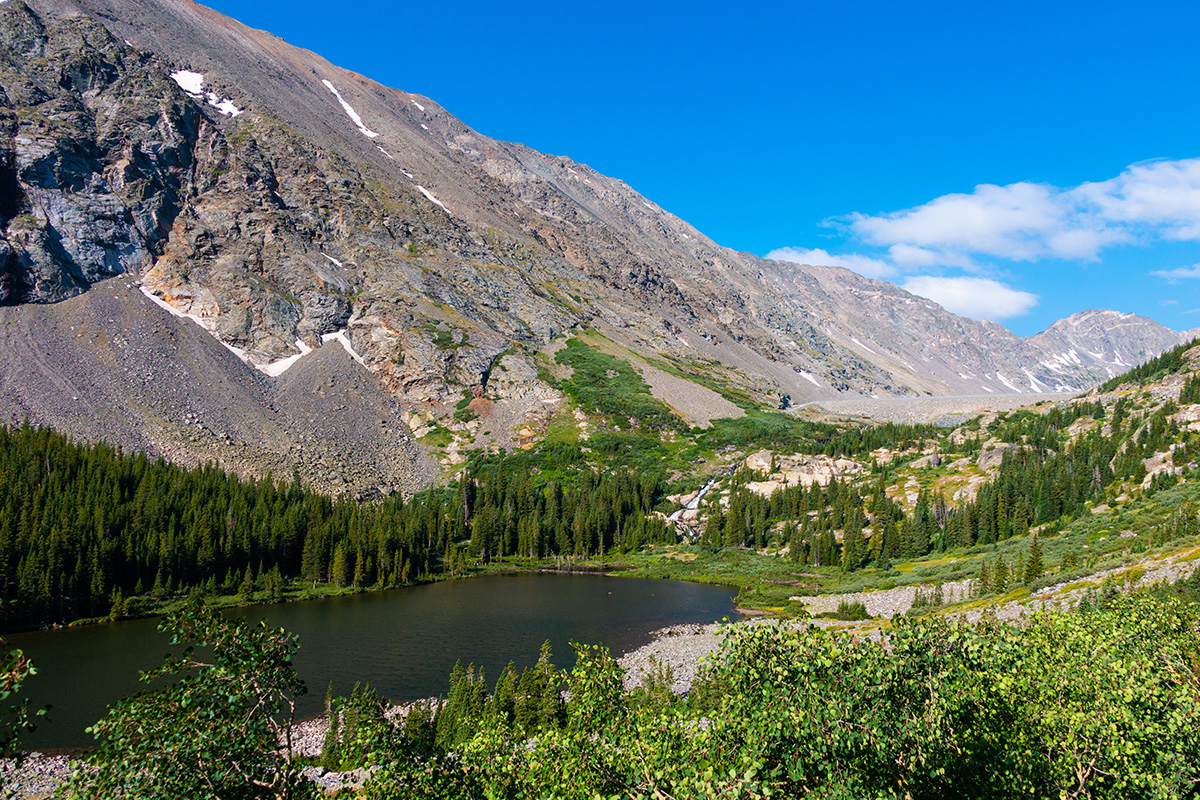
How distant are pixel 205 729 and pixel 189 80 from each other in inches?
9301

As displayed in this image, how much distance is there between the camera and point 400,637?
59125 millimetres

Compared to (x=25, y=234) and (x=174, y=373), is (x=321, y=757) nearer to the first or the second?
(x=174, y=373)

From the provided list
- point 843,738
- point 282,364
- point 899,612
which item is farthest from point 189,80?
point 843,738

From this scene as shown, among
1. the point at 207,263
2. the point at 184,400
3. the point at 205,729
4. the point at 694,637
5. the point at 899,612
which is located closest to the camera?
the point at 205,729

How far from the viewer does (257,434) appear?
116562 millimetres

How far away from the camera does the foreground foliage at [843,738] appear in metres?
11.4

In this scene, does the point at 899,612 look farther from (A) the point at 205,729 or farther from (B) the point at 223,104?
(B) the point at 223,104

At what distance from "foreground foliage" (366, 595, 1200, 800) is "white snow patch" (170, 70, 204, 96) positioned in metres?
227

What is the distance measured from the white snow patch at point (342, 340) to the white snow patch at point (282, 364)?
655 centimetres

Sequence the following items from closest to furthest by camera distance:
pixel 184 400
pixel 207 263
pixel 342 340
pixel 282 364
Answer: pixel 184 400, pixel 282 364, pixel 207 263, pixel 342 340

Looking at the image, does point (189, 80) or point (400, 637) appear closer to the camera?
point (400, 637)

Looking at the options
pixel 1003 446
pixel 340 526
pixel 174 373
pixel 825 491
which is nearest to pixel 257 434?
pixel 174 373

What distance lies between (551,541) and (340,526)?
40.1m

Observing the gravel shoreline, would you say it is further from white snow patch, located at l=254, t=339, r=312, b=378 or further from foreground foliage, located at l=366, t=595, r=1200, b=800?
white snow patch, located at l=254, t=339, r=312, b=378
